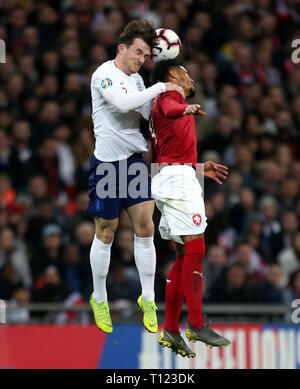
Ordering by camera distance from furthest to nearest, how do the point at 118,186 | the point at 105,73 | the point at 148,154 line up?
1. the point at 148,154
2. the point at 118,186
3. the point at 105,73

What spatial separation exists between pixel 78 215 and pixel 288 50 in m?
4.45

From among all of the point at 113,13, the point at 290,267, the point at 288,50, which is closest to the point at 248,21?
the point at 288,50

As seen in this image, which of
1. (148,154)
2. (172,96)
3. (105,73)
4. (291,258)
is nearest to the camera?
(172,96)

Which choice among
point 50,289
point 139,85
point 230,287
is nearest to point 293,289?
point 230,287

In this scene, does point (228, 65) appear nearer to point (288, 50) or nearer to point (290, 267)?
point (288, 50)

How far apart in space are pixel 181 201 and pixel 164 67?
94 centimetres

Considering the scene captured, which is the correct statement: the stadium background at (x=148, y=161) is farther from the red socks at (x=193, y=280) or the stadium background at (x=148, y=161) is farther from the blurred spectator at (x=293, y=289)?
the red socks at (x=193, y=280)

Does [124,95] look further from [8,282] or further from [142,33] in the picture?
[8,282]

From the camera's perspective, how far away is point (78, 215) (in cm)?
1117

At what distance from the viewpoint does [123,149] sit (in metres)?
6.96

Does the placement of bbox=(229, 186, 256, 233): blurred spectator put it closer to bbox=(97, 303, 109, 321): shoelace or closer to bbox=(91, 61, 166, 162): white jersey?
bbox=(97, 303, 109, 321): shoelace

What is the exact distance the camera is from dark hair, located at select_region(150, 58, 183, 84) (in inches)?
272

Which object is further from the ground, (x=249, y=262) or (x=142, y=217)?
(x=142, y=217)

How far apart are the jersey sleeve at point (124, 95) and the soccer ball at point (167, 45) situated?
0.29m
